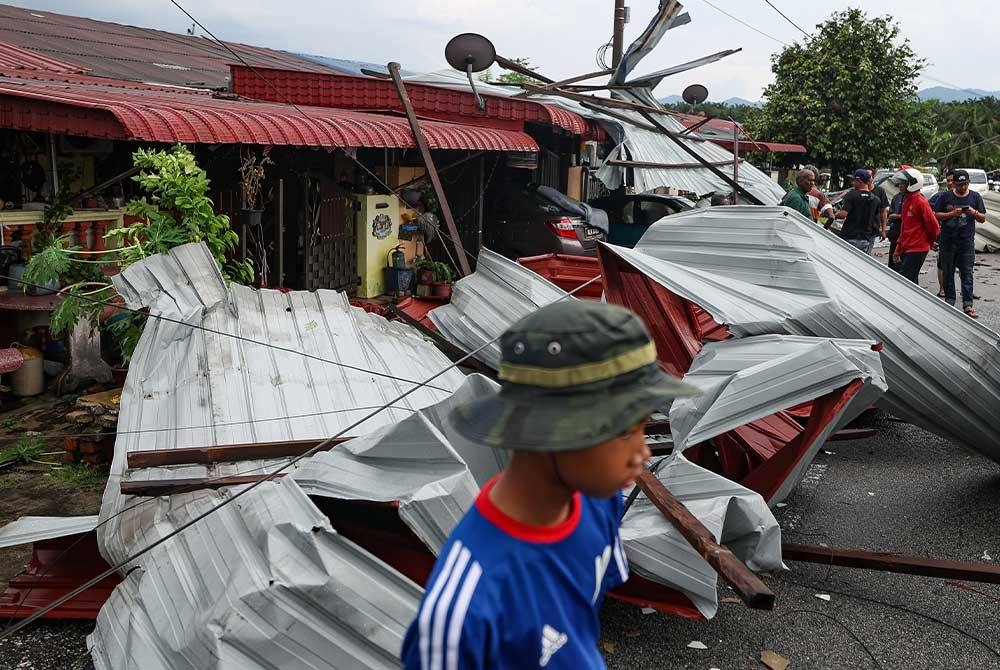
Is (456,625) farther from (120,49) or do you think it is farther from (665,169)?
(120,49)

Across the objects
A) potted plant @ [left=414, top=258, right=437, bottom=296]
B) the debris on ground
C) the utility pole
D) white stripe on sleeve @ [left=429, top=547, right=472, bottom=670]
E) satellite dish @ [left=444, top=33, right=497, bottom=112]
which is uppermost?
the utility pole

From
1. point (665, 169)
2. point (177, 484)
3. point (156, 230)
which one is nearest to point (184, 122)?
point (156, 230)

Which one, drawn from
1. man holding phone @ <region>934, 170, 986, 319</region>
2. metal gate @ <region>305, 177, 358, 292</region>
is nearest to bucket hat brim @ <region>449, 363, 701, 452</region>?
metal gate @ <region>305, 177, 358, 292</region>

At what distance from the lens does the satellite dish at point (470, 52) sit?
9812 mm

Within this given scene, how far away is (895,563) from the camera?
4.05m

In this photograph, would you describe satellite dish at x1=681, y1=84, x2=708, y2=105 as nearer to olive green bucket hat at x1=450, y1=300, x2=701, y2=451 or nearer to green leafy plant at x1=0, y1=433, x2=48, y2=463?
green leafy plant at x1=0, y1=433, x2=48, y2=463

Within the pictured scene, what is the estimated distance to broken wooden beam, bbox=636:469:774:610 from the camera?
2.85 m

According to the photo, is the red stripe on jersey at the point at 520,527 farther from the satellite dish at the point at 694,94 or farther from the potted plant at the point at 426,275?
the satellite dish at the point at 694,94

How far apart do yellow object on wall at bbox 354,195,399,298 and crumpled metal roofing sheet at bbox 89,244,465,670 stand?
5.18m

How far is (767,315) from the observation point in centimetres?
461

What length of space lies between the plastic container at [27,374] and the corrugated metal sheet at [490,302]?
334 centimetres

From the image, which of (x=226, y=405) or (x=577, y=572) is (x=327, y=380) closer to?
(x=226, y=405)

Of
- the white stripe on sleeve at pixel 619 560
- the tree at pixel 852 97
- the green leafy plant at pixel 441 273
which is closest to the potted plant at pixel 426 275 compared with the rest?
the green leafy plant at pixel 441 273

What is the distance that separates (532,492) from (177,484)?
8.42 ft
